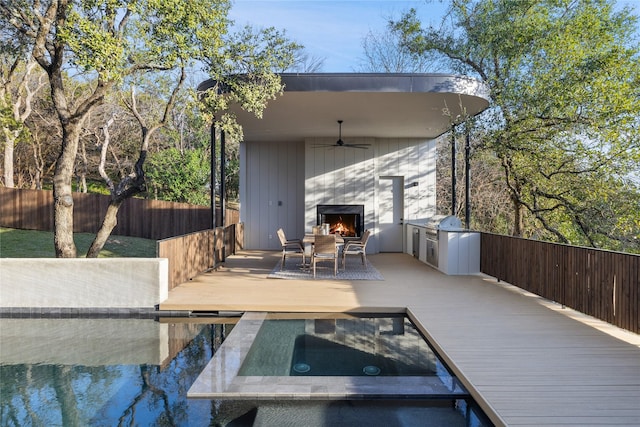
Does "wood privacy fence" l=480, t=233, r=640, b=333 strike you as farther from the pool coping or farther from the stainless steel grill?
the pool coping

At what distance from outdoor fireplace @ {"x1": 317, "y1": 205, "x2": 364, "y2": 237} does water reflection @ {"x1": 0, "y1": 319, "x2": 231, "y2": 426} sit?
6.01 metres

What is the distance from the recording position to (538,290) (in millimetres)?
5766

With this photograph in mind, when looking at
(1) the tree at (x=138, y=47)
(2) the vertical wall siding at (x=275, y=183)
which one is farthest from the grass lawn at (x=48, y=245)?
(1) the tree at (x=138, y=47)

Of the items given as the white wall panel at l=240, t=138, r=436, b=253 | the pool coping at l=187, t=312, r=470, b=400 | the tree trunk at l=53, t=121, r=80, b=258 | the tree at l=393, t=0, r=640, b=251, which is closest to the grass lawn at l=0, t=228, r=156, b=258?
the white wall panel at l=240, t=138, r=436, b=253

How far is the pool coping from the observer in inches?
122

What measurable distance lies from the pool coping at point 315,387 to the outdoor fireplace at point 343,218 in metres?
7.41

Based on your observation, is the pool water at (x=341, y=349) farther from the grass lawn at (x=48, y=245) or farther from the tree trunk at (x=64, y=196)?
the grass lawn at (x=48, y=245)

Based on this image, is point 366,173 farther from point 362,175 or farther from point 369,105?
point 369,105

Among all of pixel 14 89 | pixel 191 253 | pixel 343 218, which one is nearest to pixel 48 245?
pixel 14 89

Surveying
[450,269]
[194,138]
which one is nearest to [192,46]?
[450,269]

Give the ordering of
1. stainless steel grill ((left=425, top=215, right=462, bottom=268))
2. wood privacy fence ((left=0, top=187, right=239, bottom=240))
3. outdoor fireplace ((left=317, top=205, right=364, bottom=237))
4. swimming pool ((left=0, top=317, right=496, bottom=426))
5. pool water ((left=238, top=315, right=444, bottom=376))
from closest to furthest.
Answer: swimming pool ((left=0, top=317, right=496, bottom=426)) < pool water ((left=238, top=315, right=444, bottom=376)) < stainless steel grill ((left=425, top=215, right=462, bottom=268)) < outdoor fireplace ((left=317, top=205, right=364, bottom=237)) < wood privacy fence ((left=0, top=187, right=239, bottom=240))

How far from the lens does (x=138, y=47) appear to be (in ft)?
21.7

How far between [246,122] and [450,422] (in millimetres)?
7683

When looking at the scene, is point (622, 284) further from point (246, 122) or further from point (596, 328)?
point (246, 122)
